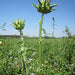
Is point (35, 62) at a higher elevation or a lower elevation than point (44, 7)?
lower

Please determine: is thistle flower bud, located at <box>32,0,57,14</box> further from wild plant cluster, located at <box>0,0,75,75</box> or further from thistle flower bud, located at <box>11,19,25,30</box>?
thistle flower bud, located at <box>11,19,25,30</box>

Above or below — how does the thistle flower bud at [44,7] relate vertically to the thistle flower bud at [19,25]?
above

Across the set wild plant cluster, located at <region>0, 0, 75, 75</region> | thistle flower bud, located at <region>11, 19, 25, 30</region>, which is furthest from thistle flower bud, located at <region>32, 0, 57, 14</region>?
thistle flower bud, located at <region>11, 19, 25, 30</region>

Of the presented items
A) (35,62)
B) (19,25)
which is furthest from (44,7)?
(35,62)

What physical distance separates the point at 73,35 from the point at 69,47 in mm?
686

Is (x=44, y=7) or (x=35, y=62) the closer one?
(x=44, y=7)

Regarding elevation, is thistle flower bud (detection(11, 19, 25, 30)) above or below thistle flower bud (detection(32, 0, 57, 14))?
below

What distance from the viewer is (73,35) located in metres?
4.26

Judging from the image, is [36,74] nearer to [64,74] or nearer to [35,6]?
[64,74]

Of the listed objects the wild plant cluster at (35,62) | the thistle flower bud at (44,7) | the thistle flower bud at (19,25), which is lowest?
the wild plant cluster at (35,62)

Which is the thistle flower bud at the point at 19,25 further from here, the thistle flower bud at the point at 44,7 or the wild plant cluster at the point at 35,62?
the thistle flower bud at the point at 44,7

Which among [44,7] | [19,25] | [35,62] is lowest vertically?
[35,62]

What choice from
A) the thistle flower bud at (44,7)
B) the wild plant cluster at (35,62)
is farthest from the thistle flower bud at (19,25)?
the thistle flower bud at (44,7)

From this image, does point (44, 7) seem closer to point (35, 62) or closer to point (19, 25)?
point (19, 25)
